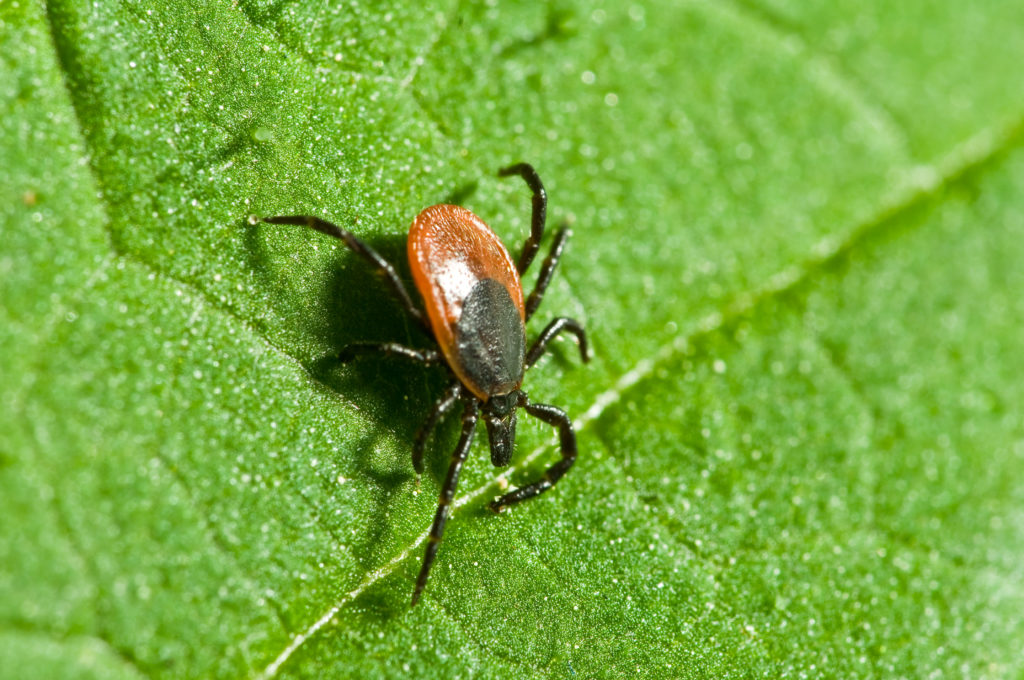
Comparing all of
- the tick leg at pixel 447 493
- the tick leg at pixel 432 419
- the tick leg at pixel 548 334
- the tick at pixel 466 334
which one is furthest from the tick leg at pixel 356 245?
the tick leg at pixel 548 334

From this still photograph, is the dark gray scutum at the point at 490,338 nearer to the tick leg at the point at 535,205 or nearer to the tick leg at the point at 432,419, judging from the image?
the tick leg at the point at 432,419

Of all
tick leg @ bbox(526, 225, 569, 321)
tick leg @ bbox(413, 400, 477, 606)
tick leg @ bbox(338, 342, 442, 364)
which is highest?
tick leg @ bbox(526, 225, 569, 321)

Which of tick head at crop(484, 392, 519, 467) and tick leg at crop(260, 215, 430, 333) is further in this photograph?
tick head at crop(484, 392, 519, 467)

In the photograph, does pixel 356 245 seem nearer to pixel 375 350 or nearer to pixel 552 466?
pixel 375 350

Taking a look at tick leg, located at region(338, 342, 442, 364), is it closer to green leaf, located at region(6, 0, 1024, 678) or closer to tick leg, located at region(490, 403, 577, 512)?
green leaf, located at region(6, 0, 1024, 678)

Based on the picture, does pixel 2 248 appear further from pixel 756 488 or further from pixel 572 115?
pixel 756 488

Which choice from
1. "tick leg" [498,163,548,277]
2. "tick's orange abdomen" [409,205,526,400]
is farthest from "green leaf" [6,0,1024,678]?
"tick's orange abdomen" [409,205,526,400]
